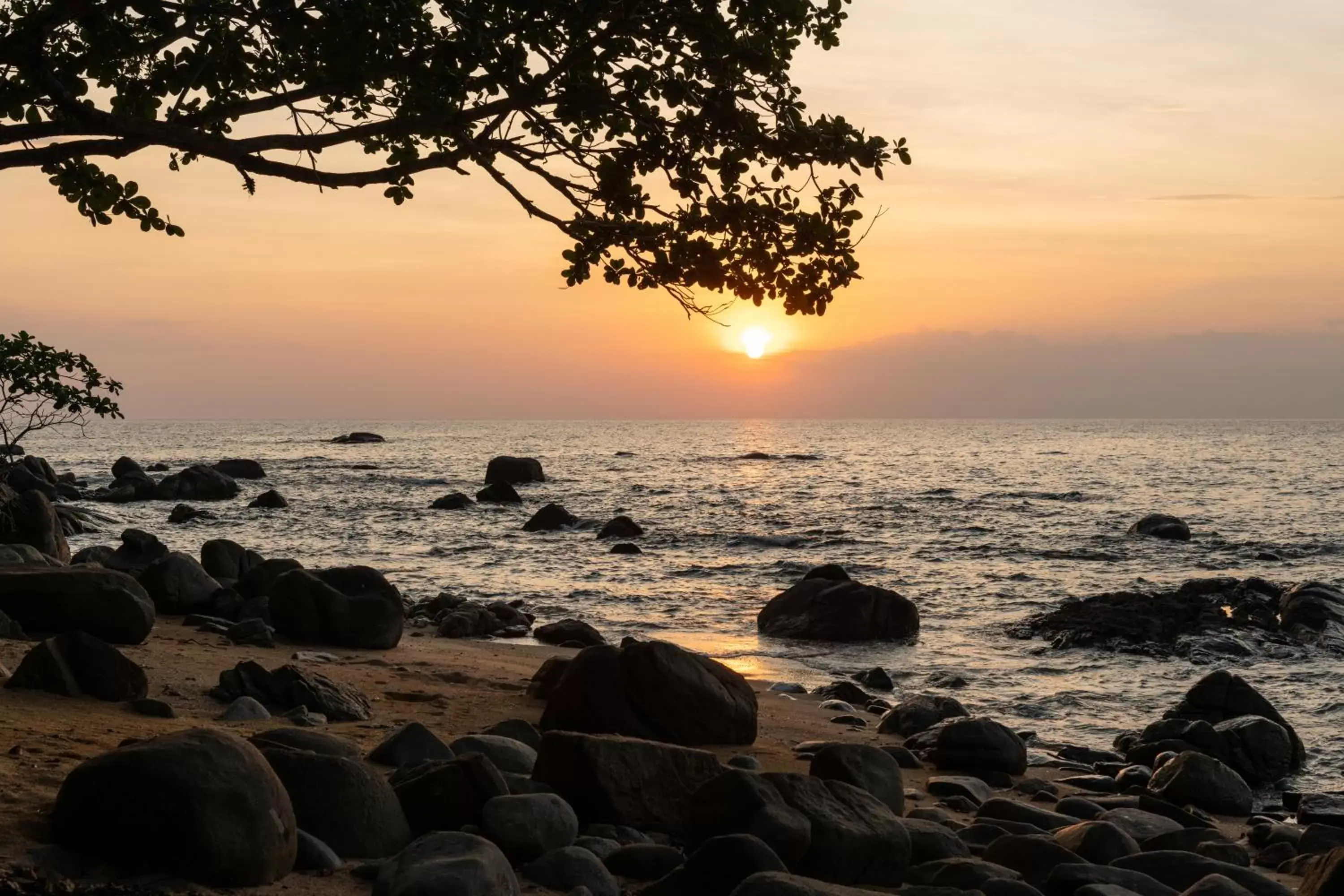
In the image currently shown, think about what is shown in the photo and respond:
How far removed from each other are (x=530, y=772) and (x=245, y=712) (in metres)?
2.65

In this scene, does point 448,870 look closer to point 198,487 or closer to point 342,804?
point 342,804

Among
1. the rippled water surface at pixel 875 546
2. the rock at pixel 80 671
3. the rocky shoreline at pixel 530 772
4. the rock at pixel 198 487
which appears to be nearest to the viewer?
Result: the rocky shoreline at pixel 530 772

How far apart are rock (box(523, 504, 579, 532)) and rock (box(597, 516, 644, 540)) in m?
1.91

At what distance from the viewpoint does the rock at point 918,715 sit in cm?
1203

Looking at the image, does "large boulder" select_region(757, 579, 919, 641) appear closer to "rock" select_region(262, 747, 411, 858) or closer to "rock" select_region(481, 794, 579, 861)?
"rock" select_region(481, 794, 579, 861)

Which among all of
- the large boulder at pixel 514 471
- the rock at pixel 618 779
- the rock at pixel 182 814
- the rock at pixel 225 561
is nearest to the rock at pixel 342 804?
the rock at pixel 182 814

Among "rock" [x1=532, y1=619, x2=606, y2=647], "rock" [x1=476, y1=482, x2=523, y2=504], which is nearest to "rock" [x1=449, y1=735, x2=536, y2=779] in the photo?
"rock" [x1=532, y1=619, x2=606, y2=647]

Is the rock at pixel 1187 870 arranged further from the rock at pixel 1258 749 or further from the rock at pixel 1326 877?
the rock at pixel 1258 749

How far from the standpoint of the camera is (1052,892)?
6.65 m

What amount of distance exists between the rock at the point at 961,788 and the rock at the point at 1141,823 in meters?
1.01

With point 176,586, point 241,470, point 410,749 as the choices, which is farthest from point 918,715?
point 241,470

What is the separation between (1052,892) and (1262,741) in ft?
19.8

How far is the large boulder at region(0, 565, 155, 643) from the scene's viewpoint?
1077cm

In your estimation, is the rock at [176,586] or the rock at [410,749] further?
the rock at [176,586]
